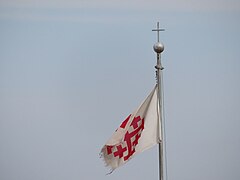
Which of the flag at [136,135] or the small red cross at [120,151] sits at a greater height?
the flag at [136,135]

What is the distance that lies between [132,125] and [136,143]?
145 mm

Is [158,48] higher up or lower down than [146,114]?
higher up

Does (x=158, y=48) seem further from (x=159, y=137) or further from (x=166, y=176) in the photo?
(x=166, y=176)

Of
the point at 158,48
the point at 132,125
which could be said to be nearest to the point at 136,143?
the point at 132,125

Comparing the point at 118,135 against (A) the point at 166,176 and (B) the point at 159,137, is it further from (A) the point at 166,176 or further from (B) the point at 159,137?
(A) the point at 166,176

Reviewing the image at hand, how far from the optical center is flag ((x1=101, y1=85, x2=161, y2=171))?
4.19 m

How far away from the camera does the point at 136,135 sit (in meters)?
4.20

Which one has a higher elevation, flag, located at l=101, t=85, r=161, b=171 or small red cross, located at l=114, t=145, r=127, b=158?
flag, located at l=101, t=85, r=161, b=171

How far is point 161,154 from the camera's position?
13.7 ft

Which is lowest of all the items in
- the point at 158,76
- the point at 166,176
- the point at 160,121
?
the point at 166,176

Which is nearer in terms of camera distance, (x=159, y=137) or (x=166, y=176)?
(x=159, y=137)

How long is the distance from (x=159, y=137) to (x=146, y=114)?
0.21 m

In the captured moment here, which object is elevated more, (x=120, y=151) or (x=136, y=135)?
(x=136, y=135)

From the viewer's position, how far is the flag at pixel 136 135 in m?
4.19
